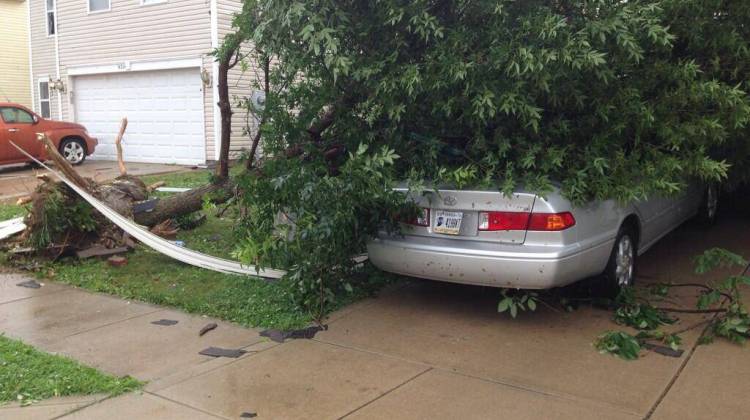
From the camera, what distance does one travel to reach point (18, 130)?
1559cm

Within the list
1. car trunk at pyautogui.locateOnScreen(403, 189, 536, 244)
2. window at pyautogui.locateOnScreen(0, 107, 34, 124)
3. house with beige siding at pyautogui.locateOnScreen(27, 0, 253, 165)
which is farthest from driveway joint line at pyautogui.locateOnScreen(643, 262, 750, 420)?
window at pyautogui.locateOnScreen(0, 107, 34, 124)

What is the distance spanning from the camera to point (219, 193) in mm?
7922

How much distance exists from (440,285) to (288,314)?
1.57m

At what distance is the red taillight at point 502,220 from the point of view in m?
4.94

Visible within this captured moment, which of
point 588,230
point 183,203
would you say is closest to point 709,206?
point 588,230

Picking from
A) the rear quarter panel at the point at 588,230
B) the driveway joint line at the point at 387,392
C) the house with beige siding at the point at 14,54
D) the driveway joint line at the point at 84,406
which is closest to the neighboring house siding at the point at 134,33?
the house with beige siding at the point at 14,54

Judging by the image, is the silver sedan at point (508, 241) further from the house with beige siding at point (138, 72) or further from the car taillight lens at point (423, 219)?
the house with beige siding at point (138, 72)

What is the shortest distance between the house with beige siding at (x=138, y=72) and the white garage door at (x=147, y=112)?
2 cm

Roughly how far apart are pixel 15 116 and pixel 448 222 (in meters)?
13.9

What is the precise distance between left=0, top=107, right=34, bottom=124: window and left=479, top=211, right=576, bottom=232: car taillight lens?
14.1 metres

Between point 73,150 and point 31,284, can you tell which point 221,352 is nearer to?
point 31,284

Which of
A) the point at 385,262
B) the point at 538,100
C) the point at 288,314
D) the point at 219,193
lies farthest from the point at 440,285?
the point at 219,193

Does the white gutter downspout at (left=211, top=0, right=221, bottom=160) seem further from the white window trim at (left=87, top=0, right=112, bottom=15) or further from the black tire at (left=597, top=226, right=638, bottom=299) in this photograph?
the black tire at (left=597, top=226, right=638, bottom=299)

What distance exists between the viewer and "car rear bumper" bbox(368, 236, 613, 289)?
4.88 m
